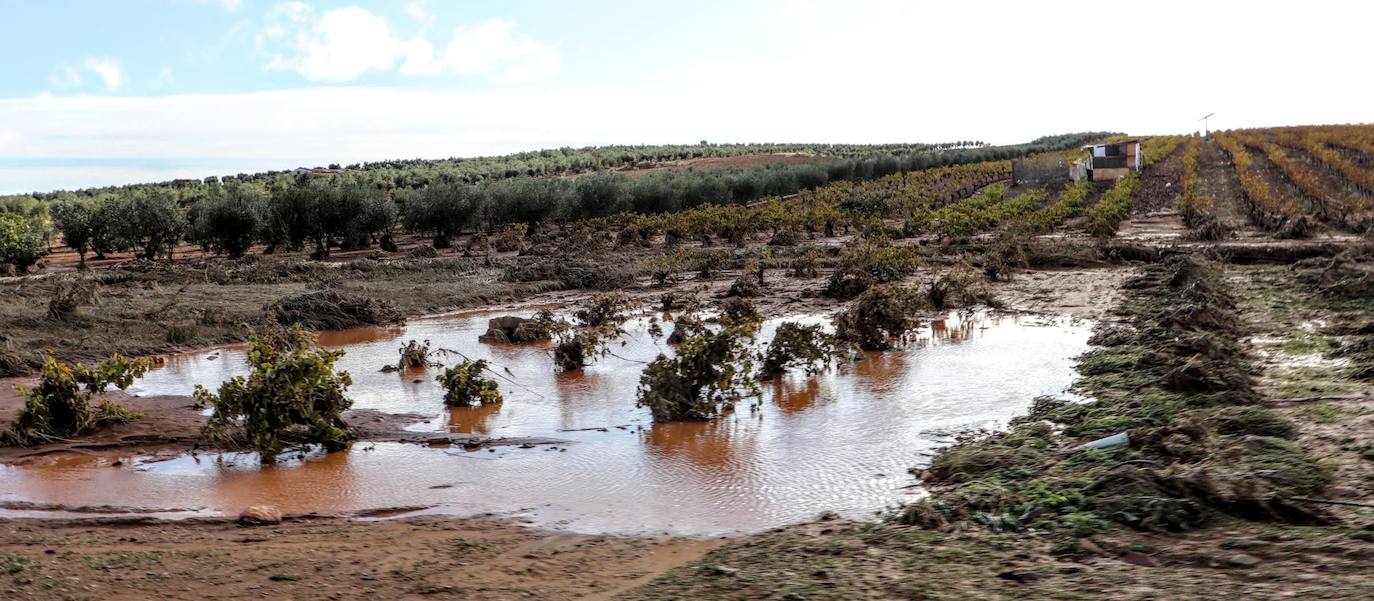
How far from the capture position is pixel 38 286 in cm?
1955

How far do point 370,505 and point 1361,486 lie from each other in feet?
21.5

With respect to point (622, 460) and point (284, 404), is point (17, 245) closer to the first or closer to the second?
point (284, 404)

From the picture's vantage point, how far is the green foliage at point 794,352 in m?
11.9

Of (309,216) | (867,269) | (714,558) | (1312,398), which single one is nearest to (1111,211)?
(867,269)

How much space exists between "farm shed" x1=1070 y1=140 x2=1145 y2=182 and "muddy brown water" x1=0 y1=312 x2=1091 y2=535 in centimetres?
3509

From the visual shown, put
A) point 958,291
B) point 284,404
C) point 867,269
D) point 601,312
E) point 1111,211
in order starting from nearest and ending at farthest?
point 284,404 < point 601,312 < point 958,291 < point 867,269 < point 1111,211

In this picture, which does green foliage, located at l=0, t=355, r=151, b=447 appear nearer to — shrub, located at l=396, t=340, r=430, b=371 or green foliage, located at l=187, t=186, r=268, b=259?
shrub, located at l=396, t=340, r=430, b=371

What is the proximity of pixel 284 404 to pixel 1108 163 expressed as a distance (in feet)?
143

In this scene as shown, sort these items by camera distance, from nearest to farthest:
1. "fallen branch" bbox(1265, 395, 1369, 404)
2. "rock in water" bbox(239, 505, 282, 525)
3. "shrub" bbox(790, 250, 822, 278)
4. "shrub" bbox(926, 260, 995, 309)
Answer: "rock in water" bbox(239, 505, 282, 525)
"fallen branch" bbox(1265, 395, 1369, 404)
"shrub" bbox(926, 260, 995, 309)
"shrub" bbox(790, 250, 822, 278)

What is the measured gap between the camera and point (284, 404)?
9.21 meters

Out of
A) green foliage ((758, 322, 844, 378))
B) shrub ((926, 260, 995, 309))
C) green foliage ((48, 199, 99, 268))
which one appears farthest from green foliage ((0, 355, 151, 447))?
green foliage ((48, 199, 99, 268))

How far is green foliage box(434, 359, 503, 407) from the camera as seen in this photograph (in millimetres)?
10869

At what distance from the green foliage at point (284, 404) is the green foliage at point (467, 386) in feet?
4.93

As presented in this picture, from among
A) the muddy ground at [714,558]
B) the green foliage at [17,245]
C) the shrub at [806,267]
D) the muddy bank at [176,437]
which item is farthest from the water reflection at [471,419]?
the green foliage at [17,245]
